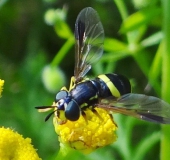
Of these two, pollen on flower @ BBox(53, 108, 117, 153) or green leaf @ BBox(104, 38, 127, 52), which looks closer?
pollen on flower @ BBox(53, 108, 117, 153)

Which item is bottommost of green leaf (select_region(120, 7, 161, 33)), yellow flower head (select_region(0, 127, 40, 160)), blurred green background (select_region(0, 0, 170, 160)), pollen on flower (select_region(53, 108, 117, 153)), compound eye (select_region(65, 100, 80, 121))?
blurred green background (select_region(0, 0, 170, 160))

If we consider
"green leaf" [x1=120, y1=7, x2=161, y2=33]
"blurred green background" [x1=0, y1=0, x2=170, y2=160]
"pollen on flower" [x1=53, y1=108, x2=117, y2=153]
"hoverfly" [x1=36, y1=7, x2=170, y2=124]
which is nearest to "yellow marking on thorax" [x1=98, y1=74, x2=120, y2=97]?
"hoverfly" [x1=36, y1=7, x2=170, y2=124]

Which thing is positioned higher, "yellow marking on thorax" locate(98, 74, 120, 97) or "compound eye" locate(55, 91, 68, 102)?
"compound eye" locate(55, 91, 68, 102)

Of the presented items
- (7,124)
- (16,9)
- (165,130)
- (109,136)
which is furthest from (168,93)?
(16,9)

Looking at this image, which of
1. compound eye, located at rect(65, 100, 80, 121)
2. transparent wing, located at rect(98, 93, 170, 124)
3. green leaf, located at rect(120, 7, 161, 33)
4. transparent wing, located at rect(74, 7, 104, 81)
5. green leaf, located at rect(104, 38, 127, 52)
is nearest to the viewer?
transparent wing, located at rect(98, 93, 170, 124)

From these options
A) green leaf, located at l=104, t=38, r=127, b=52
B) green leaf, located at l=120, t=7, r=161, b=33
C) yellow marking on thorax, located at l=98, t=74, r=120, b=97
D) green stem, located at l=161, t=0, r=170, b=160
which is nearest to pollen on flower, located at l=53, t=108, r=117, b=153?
yellow marking on thorax, located at l=98, t=74, r=120, b=97

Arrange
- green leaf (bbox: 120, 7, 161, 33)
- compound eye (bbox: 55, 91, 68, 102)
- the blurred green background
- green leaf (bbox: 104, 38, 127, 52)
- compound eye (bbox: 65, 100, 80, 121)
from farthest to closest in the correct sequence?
the blurred green background < green leaf (bbox: 104, 38, 127, 52) < green leaf (bbox: 120, 7, 161, 33) < compound eye (bbox: 55, 91, 68, 102) < compound eye (bbox: 65, 100, 80, 121)

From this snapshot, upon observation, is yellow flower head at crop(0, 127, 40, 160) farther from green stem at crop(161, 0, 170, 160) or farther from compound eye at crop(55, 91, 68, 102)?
green stem at crop(161, 0, 170, 160)

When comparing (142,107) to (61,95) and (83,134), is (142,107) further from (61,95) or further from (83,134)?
(61,95)

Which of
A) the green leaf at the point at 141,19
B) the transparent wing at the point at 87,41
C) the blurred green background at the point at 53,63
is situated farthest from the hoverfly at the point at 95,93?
the blurred green background at the point at 53,63
